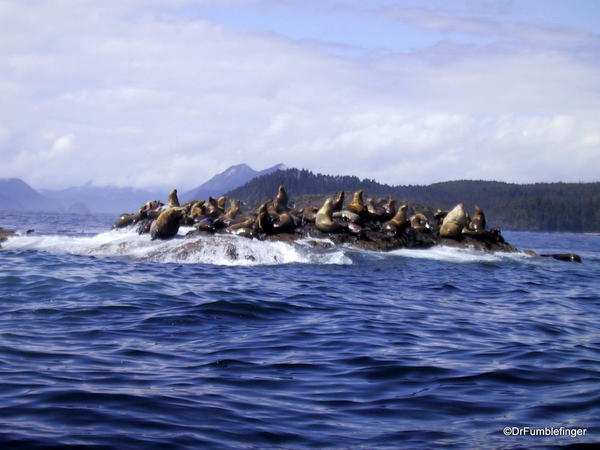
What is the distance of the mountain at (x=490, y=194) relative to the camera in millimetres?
97625

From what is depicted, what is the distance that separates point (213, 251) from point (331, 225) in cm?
458

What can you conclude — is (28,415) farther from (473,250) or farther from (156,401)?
(473,250)

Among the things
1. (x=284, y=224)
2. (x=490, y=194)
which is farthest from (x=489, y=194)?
(x=284, y=224)

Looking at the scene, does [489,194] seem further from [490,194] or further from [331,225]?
[331,225]

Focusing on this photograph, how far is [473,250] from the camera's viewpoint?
2505 centimetres

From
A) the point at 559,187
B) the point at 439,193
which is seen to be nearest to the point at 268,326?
the point at 439,193

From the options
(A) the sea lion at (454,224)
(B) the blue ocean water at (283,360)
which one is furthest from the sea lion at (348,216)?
(B) the blue ocean water at (283,360)

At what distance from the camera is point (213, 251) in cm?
1891

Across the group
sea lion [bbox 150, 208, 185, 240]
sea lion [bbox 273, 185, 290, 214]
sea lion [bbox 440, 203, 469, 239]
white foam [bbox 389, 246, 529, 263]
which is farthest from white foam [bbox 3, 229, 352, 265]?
sea lion [bbox 440, 203, 469, 239]

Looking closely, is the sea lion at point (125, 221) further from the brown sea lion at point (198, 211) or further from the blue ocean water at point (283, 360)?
the blue ocean water at point (283, 360)

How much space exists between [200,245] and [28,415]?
1339 centimetres

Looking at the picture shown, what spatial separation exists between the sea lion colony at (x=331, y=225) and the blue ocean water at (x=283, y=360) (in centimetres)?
491

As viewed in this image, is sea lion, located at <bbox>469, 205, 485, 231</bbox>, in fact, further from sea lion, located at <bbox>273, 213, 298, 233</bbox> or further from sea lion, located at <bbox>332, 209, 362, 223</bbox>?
sea lion, located at <bbox>273, 213, 298, 233</bbox>

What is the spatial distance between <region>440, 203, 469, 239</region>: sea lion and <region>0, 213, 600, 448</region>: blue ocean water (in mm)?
9409
